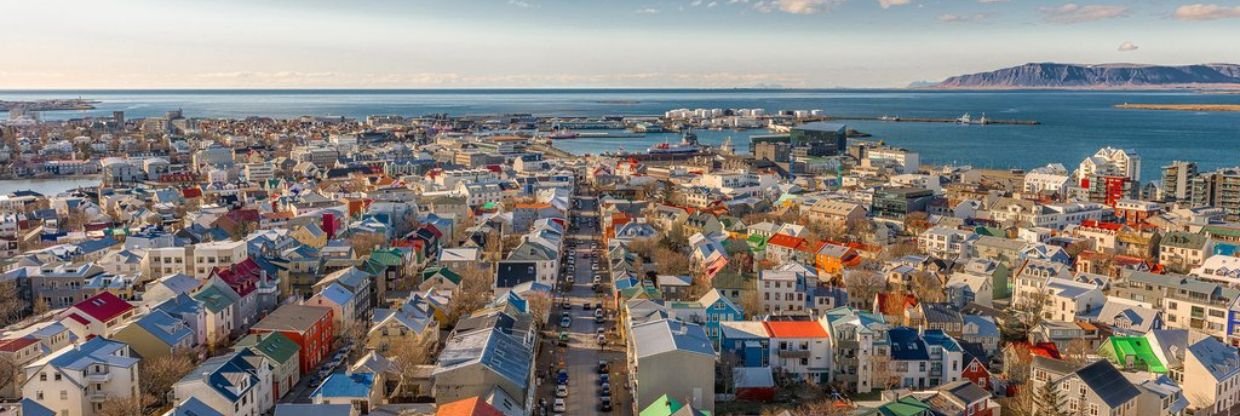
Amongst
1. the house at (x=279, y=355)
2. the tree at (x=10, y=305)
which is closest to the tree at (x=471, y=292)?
the house at (x=279, y=355)

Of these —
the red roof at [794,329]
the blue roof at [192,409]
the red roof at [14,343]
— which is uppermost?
the red roof at [794,329]

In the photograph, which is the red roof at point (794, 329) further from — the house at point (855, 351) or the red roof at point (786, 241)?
the red roof at point (786, 241)

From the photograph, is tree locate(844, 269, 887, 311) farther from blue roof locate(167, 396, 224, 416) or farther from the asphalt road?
blue roof locate(167, 396, 224, 416)

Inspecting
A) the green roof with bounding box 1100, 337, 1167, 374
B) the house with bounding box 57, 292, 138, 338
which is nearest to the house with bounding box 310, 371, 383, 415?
the house with bounding box 57, 292, 138, 338

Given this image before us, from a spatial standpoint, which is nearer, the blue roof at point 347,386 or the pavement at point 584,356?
the blue roof at point 347,386

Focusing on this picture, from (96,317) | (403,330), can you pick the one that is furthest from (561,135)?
(403,330)

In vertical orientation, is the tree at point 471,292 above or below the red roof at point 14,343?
below

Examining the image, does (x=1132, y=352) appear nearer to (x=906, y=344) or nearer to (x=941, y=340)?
(x=941, y=340)
